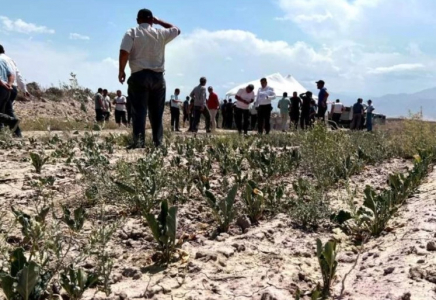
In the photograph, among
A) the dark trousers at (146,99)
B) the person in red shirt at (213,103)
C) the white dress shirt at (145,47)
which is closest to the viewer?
the white dress shirt at (145,47)

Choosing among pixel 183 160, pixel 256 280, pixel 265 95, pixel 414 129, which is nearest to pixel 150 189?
pixel 256 280

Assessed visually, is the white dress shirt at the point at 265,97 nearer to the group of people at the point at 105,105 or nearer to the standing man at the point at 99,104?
the group of people at the point at 105,105

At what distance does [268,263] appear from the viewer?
205 cm

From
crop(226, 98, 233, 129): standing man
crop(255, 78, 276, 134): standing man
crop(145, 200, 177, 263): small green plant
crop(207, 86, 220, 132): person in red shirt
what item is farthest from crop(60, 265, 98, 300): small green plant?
crop(226, 98, 233, 129): standing man

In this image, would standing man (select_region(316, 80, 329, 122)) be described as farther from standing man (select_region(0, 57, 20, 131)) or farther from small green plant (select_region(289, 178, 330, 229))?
small green plant (select_region(289, 178, 330, 229))

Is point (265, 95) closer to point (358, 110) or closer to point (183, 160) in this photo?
point (183, 160)

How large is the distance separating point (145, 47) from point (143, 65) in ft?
0.71

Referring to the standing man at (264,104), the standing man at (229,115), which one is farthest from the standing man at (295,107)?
the standing man at (229,115)

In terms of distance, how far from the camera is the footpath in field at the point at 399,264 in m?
1.68

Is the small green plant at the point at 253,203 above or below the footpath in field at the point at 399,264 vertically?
above

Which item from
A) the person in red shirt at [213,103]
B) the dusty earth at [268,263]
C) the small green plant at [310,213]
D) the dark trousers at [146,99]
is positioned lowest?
the dusty earth at [268,263]

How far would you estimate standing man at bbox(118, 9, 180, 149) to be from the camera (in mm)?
5307

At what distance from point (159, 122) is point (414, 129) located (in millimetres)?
3380

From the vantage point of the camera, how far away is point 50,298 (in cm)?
161
